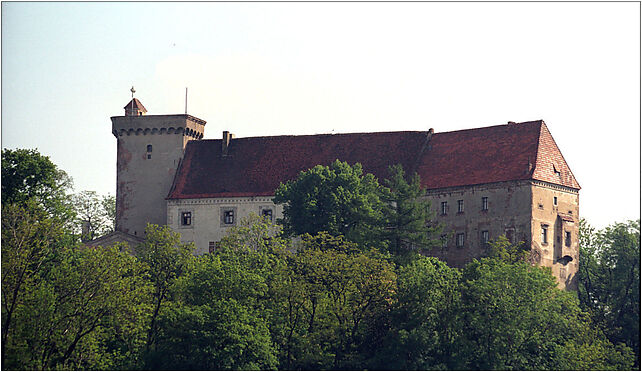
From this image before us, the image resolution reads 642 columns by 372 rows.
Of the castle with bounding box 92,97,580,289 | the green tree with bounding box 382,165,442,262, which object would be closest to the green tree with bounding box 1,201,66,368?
the green tree with bounding box 382,165,442,262

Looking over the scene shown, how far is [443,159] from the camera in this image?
94.1m

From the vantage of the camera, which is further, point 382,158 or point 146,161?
point 146,161

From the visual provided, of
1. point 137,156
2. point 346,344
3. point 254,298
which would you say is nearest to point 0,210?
point 254,298

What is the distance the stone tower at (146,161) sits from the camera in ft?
324

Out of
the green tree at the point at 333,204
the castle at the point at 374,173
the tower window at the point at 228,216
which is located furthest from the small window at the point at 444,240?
the tower window at the point at 228,216

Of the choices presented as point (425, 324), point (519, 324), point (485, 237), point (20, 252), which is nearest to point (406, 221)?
point (485, 237)

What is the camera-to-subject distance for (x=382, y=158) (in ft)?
319

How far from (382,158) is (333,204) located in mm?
11559

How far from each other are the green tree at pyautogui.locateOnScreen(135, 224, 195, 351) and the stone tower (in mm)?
15523

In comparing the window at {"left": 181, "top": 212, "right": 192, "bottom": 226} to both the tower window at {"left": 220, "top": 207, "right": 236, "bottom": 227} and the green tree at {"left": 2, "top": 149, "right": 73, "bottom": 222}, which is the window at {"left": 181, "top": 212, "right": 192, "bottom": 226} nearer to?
the tower window at {"left": 220, "top": 207, "right": 236, "bottom": 227}

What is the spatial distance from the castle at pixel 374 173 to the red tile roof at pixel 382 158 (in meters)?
0.09

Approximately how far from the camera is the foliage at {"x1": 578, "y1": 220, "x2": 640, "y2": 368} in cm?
8759

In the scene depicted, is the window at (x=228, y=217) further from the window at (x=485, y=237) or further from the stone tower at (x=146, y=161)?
the window at (x=485, y=237)

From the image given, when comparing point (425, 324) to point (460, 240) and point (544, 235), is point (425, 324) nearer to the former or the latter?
point (460, 240)
